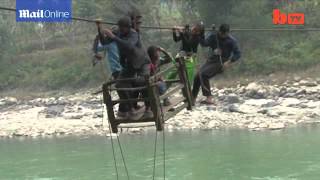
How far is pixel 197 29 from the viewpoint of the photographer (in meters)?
8.43

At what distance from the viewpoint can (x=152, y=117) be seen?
22.5 ft

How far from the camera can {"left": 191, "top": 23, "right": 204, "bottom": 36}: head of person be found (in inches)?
330

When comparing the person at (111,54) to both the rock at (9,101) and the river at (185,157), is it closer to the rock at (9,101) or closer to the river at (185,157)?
the river at (185,157)

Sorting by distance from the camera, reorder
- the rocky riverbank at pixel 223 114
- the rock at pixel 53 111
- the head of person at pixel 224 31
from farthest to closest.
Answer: the rock at pixel 53 111 < the rocky riverbank at pixel 223 114 < the head of person at pixel 224 31

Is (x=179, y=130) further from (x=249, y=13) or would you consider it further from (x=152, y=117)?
(x=152, y=117)

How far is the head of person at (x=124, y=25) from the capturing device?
22.6 ft

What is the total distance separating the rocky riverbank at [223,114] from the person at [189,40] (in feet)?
55.8

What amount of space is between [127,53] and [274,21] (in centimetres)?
2825

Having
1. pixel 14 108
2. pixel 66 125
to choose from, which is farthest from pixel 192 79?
pixel 14 108

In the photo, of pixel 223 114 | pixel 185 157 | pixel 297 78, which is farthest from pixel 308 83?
pixel 185 157

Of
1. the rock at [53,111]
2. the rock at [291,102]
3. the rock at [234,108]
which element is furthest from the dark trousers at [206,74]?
the rock at [53,111]

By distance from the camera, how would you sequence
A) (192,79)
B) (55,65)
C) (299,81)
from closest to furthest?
1. (192,79)
2. (299,81)
3. (55,65)

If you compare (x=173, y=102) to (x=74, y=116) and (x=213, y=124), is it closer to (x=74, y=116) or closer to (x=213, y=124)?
(x=213, y=124)

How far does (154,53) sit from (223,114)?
21012 mm
